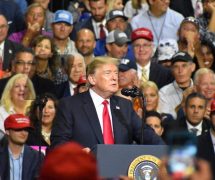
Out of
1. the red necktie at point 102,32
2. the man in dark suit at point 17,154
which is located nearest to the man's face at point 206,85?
the red necktie at point 102,32

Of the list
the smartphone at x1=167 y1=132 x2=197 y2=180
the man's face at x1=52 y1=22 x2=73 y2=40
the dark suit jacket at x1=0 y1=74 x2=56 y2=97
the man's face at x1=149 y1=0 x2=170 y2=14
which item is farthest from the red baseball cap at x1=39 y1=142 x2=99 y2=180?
the man's face at x1=149 y1=0 x2=170 y2=14

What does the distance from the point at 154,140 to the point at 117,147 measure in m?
1.03

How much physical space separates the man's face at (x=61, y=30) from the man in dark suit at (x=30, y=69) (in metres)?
1.33

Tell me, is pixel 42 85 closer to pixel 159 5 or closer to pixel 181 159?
pixel 159 5

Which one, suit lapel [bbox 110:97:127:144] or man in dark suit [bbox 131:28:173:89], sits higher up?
man in dark suit [bbox 131:28:173:89]

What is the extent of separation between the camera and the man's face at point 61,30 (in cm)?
1295

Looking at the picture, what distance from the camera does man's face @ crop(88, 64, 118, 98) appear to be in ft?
24.6

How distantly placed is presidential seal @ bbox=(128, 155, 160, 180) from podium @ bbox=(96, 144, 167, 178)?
0.01 m

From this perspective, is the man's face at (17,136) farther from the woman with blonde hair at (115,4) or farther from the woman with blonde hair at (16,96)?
the woman with blonde hair at (115,4)

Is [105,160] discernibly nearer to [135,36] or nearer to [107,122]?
[107,122]

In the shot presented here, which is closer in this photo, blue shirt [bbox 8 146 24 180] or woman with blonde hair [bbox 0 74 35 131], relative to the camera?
blue shirt [bbox 8 146 24 180]

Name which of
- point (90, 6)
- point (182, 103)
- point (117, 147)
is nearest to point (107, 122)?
point (117, 147)

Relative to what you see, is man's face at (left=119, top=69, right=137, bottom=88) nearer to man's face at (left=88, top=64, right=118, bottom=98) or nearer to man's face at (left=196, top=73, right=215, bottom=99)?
man's face at (left=196, top=73, right=215, bottom=99)

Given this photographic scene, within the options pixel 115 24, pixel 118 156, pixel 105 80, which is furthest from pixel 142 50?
pixel 118 156
